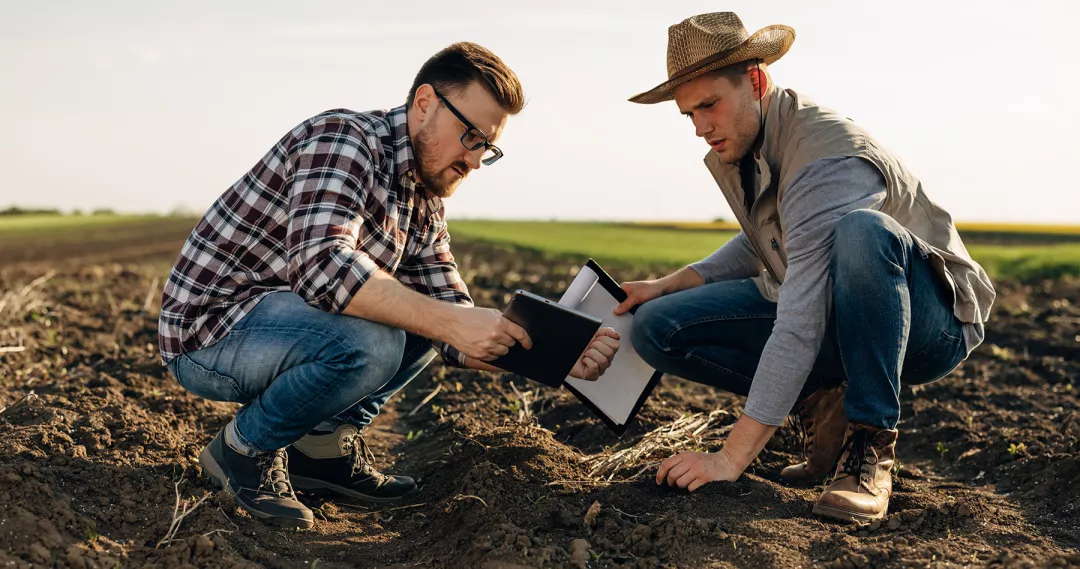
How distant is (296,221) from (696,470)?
1615mm

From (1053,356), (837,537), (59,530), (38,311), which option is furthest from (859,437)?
(38,311)

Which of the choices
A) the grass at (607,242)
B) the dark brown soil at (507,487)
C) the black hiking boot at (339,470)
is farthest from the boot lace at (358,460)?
the grass at (607,242)

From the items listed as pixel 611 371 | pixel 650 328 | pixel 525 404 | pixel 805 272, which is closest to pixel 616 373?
pixel 611 371

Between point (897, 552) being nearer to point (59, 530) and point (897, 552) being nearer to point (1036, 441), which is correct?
point (1036, 441)

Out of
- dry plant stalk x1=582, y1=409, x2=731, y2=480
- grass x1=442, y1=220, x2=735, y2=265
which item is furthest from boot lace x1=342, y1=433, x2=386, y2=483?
grass x1=442, y1=220, x2=735, y2=265

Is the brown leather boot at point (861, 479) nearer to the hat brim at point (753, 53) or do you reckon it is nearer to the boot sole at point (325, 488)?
the hat brim at point (753, 53)

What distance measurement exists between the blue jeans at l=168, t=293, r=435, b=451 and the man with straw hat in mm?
1116

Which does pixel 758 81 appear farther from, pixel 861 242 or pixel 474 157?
pixel 474 157

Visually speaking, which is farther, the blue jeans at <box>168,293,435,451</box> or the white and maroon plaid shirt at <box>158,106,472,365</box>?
the blue jeans at <box>168,293,435,451</box>

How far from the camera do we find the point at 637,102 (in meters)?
3.67

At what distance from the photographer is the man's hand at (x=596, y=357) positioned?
3.47 metres

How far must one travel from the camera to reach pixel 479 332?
288 centimetres

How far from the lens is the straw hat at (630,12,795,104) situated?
3238mm

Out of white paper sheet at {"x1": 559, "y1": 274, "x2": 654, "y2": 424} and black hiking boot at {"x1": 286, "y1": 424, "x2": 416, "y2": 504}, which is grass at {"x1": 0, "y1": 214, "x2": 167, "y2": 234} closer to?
black hiking boot at {"x1": 286, "y1": 424, "x2": 416, "y2": 504}
